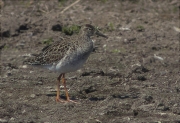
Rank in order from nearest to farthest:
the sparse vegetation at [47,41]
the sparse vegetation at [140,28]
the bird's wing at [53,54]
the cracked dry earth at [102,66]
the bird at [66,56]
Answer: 1. the cracked dry earth at [102,66]
2. the bird at [66,56]
3. the bird's wing at [53,54]
4. the sparse vegetation at [47,41]
5. the sparse vegetation at [140,28]

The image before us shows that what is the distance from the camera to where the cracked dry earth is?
32.8 feet

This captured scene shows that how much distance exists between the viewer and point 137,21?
1516 cm

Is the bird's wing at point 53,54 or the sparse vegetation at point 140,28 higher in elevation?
the sparse vegetation at point 140,28

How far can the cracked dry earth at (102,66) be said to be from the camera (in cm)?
998

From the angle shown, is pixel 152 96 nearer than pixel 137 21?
Yes

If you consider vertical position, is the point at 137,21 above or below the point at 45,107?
above

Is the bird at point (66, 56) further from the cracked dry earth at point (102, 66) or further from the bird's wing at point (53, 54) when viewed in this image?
the cracked dry earth at point (102, 66)

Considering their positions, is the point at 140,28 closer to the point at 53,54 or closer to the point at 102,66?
the point at 102,66

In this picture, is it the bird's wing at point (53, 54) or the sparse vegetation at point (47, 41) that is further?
the sparse vegetation at point (47, 41)

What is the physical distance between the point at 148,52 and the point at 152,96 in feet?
9.87

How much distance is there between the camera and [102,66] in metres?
12.7

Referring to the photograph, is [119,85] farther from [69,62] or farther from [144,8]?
[144,8]

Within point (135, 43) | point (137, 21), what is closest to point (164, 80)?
point (135, 43)

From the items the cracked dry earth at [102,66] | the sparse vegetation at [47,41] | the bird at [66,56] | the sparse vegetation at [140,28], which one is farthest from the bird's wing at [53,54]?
the sparse vegetation at [140,28]
